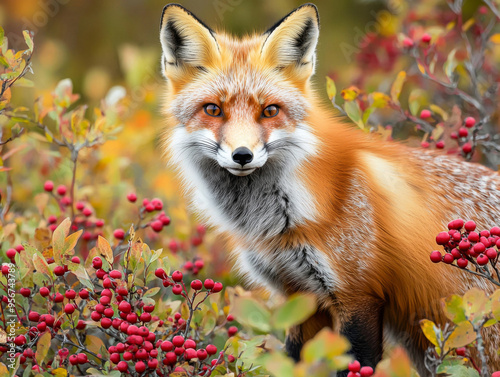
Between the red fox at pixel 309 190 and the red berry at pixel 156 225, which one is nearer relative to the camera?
the red fox at pixel 309 190

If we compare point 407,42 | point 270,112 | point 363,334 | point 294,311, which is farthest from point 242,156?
point 407,42

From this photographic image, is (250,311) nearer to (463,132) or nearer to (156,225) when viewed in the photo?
(156,225)

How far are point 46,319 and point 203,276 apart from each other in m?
1.52

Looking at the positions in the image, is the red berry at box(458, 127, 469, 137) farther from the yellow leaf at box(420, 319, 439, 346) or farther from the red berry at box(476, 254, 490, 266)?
the yellow leaf at box(420, 319, 439, 346)

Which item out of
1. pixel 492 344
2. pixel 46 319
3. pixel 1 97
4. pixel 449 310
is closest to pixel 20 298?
pixel 46 319

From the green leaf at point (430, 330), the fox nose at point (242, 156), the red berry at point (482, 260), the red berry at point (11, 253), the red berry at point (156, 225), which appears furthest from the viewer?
the red berry at point (156, 225)

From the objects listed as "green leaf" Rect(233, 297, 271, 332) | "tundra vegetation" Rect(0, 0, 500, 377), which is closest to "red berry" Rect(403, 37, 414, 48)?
"tundra vegetation" Rect(0, 0, 500, 377)

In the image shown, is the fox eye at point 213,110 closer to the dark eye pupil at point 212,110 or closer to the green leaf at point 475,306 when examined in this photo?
the dark eye pupil at point 212,110

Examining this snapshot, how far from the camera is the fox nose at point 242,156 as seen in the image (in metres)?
2.37

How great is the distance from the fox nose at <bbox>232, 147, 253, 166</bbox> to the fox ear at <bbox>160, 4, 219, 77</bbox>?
26.9 inches

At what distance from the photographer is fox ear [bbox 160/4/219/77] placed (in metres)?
2.77

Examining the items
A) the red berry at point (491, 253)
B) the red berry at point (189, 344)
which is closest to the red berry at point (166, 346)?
the red berry at point (189, 344)

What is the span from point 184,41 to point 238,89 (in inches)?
18.8

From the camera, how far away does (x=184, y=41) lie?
2869 millimetres
